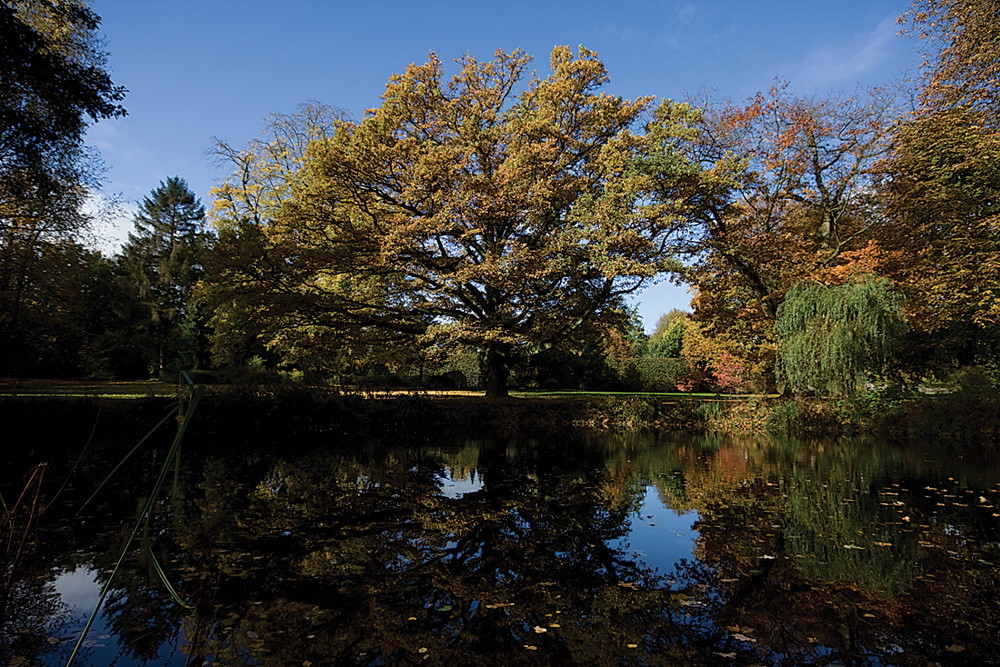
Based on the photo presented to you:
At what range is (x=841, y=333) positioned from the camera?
44.7ft

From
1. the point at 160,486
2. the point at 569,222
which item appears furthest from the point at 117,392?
the point at 160,486

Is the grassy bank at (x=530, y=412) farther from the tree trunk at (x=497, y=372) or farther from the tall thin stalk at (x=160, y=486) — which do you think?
the tall thin stalk at (x=160, y=486)

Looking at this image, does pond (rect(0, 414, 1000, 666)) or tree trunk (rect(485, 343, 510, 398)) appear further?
tree trunk (rect(485, 343, 510, 398))

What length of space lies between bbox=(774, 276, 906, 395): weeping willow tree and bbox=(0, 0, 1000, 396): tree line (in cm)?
6

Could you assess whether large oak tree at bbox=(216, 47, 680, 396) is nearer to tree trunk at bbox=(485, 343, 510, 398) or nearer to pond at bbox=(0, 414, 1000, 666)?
tree trunk at bbox=(485, 343, 510, 398)

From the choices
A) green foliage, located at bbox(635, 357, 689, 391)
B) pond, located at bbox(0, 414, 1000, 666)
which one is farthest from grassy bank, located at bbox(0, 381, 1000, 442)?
green foliage, located at bbox(635, 357, 689, 391)

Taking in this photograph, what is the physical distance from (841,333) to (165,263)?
124 ft

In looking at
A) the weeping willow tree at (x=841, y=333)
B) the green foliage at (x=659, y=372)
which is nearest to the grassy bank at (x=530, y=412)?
the weeping willow tree at (x=841, y=333)

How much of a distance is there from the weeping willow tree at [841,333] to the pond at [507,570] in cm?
542

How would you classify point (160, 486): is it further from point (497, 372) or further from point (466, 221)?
point (497, 372)

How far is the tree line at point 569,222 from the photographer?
1356cm

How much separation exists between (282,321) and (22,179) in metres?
8.08

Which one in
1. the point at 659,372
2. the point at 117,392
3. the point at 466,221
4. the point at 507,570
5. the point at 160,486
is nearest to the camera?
the point at 160,486

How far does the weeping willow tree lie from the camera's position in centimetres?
1348
